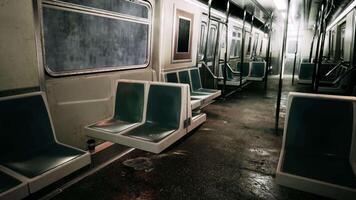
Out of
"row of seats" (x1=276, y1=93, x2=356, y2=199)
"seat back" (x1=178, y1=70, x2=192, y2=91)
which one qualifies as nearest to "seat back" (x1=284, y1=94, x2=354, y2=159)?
"row of seats" (x1=276, y1=93, x2=356, y2=199)

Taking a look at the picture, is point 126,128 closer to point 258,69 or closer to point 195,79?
point 195,79

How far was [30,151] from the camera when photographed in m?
2.20

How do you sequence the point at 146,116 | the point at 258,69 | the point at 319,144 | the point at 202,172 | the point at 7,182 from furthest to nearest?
the point at 258,69 → the point at 146,116 → the point at 202,172 → the point at 319,144 → the point at 7,182

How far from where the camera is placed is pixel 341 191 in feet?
5.73

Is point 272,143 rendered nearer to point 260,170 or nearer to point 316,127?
point 260,170

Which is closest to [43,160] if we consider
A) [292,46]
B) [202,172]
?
[202,172]

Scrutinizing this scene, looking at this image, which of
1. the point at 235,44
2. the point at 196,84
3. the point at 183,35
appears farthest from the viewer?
the point at 235,44

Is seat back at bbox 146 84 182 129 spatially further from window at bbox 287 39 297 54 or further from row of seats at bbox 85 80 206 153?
window at bbox 287 39 297 54

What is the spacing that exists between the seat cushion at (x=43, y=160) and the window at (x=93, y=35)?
91 centimetres

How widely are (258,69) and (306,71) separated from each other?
1.57 m

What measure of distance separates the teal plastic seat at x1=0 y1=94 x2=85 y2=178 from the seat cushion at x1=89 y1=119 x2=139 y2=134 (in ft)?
1.97

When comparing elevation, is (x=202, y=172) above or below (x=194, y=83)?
below

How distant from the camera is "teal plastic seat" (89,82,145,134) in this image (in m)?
3.17

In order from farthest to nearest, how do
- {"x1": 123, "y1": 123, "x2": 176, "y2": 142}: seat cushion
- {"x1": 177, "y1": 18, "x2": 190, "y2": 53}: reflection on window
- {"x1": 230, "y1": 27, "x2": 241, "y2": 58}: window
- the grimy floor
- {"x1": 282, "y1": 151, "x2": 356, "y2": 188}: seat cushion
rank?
{"x1": 230, "y1": 27, "x2": 241, "y2": 58}: window → {"x1": 177, "y1": 18, "x2": 190, "y2": 53}: reflection on window → {"x1": 123, "y1": 123, "x2": 176, "y2": 142}: seat cushion → the grimy floor → {"x1": 282, "y1": 151, "x2": 356, "y2": 188}: seat cushion
